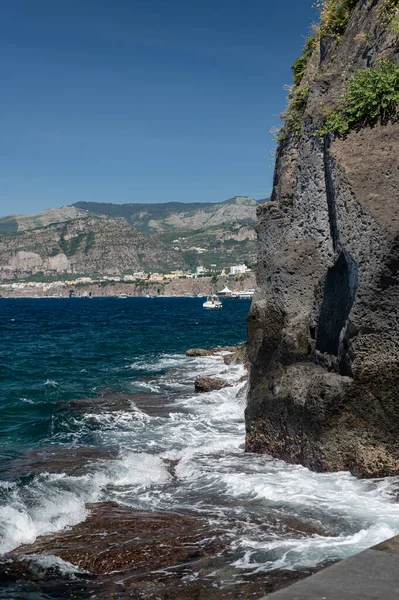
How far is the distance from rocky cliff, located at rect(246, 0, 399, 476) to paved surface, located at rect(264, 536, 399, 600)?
6.12m

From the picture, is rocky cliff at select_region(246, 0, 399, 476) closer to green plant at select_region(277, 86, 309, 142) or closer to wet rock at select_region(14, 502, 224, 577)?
green plant at select_region(277, 86, 309, 142)

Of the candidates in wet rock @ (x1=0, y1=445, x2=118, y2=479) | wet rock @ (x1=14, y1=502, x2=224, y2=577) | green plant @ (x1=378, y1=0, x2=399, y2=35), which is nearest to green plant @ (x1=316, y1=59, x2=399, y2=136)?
green plant @ (x1=378, y1=0, x2=399, y2=35)

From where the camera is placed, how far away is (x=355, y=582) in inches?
147

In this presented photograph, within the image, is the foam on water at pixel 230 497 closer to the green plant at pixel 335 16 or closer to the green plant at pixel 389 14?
the green plant at pixel 389 14

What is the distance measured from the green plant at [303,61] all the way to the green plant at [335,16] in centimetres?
136

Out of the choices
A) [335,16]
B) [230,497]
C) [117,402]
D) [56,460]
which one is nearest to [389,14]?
[335,16]

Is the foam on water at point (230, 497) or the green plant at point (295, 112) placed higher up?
the green plant at point (295, 112)

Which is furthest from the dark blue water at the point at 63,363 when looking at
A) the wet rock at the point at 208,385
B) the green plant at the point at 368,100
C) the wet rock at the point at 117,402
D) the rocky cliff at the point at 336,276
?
the green plant at the point at 368,100

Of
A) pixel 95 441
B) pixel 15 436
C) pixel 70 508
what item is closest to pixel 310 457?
pixel 70 508

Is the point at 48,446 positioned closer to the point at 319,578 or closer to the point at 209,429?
the point at 209,429

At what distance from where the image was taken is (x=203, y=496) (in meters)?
10.5

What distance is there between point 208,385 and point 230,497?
45.4 feet

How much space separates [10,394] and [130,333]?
32978 mm

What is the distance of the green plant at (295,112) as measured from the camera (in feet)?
50.7
